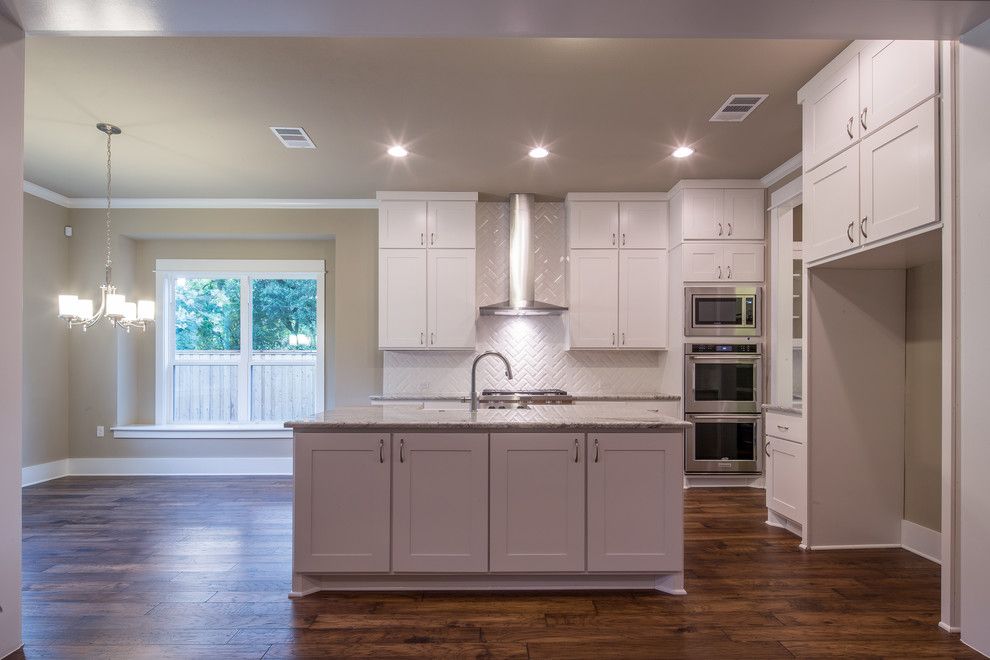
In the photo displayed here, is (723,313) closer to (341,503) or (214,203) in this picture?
(341,503)

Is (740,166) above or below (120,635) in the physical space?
above

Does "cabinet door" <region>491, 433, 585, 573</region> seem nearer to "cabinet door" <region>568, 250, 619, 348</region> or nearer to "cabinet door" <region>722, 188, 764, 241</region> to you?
"cabinet door" <region>568, 250, 619, 348</region>

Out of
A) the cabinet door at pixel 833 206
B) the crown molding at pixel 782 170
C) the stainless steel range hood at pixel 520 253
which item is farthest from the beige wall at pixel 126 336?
the cabinet door at pixel 833 206

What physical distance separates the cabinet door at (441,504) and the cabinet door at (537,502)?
7cm

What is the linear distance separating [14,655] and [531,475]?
85.6 inches

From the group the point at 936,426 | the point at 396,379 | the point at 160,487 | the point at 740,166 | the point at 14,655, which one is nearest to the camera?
the point at 14,655

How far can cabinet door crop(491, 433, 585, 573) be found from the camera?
8.87 ft

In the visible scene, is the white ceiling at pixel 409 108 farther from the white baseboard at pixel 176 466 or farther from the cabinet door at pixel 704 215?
the white baseboard at pixel 176 466

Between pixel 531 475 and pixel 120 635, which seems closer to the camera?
pixel 120 635

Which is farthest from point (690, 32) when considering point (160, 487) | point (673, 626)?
point (160, 487)

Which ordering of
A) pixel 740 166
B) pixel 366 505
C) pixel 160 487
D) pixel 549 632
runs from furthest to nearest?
pixel 160 487 < pixel 740 166 < pixel 366 505 < pixel 549 632

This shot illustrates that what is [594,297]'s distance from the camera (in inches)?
214

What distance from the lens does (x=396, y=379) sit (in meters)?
5.63

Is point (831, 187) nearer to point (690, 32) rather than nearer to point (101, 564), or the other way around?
point (690, 32)
